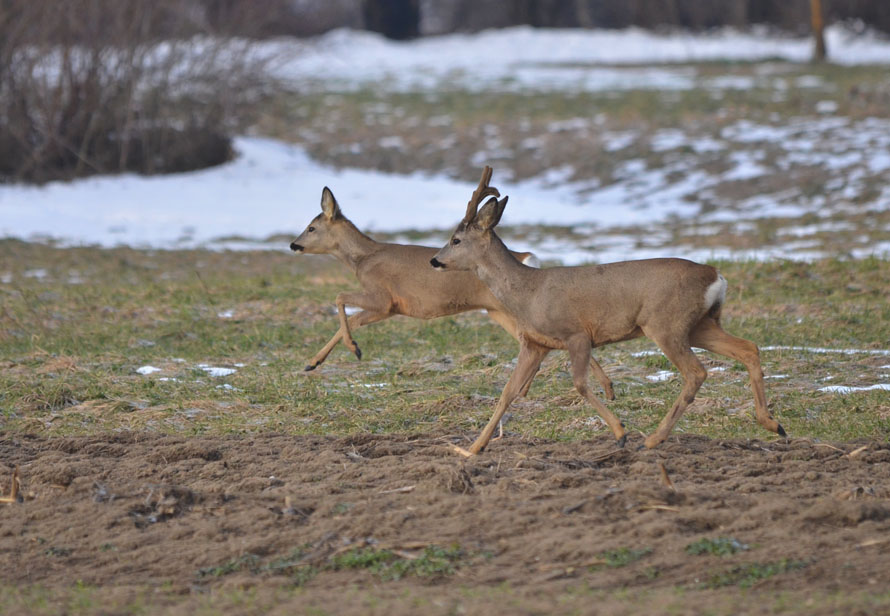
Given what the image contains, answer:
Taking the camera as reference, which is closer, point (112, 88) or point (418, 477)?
point (418, 477)

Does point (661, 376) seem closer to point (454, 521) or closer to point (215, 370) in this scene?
point (215, 370)

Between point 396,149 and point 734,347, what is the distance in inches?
830

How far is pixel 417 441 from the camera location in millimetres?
7230

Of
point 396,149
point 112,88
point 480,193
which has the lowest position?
point 480,193

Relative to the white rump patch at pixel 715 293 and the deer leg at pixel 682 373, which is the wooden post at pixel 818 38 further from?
the deer leg at pixel 682 373

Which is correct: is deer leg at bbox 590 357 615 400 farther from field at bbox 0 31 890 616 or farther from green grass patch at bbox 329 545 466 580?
green grass patch at bbox 329 545 466 580

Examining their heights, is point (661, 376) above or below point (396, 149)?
below

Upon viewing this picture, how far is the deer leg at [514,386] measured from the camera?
6.77 meters

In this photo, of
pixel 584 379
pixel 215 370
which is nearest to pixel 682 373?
pixel 584 379

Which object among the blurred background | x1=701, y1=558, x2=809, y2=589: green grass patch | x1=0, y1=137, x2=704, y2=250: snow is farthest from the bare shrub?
x1=701, y1=558, x2=809, y2=589: green grass patch

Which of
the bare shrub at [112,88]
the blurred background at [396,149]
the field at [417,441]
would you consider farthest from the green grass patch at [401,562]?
the bare shrub at [112,88]

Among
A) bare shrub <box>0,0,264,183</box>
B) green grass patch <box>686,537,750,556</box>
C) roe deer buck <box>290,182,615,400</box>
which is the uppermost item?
bare shrub <box>0,0,264,183</box>

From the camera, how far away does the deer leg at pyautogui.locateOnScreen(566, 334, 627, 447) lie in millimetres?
6895

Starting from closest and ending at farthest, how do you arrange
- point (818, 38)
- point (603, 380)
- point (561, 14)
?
point (603, 380) → point (818, 38) → point (561, 14)
